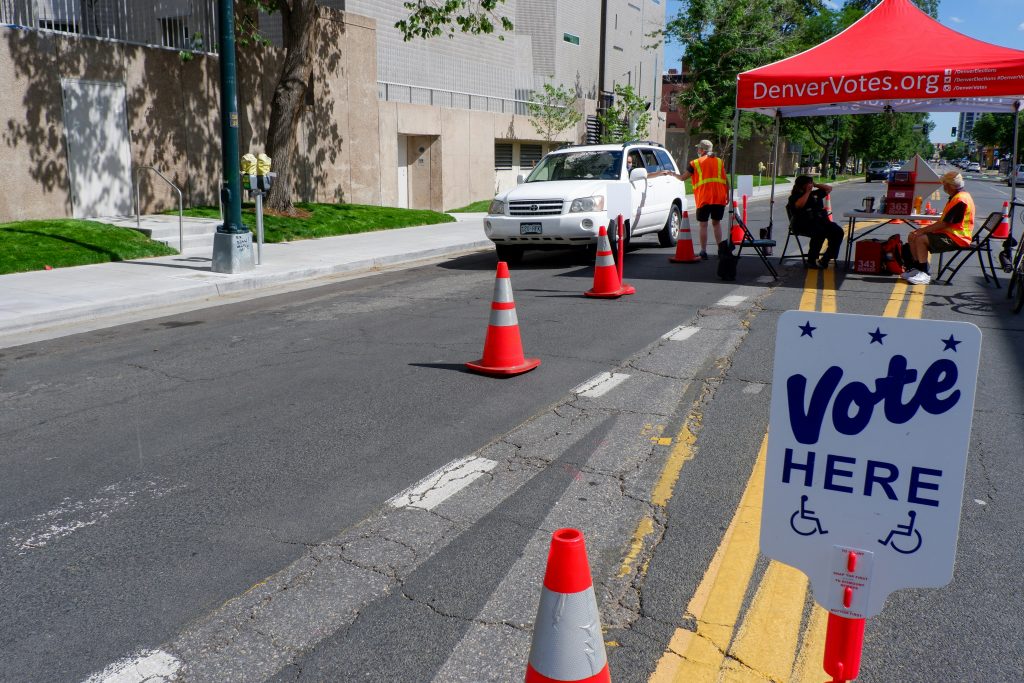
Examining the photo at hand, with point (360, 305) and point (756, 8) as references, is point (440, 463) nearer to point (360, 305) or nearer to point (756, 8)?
point (360, 305)

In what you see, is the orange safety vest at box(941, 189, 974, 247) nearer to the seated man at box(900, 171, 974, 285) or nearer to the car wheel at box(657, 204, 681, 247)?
the seated man at box(900, 171, 974, 285)

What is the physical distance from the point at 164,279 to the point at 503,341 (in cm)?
683

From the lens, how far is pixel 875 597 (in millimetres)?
2430

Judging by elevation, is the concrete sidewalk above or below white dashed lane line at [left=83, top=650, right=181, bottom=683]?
above

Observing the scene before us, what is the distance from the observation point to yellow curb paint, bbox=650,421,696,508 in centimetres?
455

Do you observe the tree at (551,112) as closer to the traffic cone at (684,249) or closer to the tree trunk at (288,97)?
the tree trunk at (288,97)

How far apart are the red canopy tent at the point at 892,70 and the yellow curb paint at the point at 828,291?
6.79 feet

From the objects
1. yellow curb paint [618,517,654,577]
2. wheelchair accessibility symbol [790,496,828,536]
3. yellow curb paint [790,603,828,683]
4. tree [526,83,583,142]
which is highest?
tree [526,83,583,142]

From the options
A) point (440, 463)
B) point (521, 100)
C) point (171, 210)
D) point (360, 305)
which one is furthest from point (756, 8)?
point (440, 463)

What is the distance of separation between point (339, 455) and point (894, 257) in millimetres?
9842

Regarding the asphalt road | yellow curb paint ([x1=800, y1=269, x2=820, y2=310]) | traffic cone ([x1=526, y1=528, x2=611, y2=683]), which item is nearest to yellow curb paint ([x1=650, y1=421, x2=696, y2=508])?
the asphalt road

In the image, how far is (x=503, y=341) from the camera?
7.13 meters

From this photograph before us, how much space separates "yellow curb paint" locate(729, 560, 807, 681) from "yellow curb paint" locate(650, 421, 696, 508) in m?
0.80

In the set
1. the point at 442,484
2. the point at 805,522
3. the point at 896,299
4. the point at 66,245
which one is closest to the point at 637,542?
the point at 442,484
